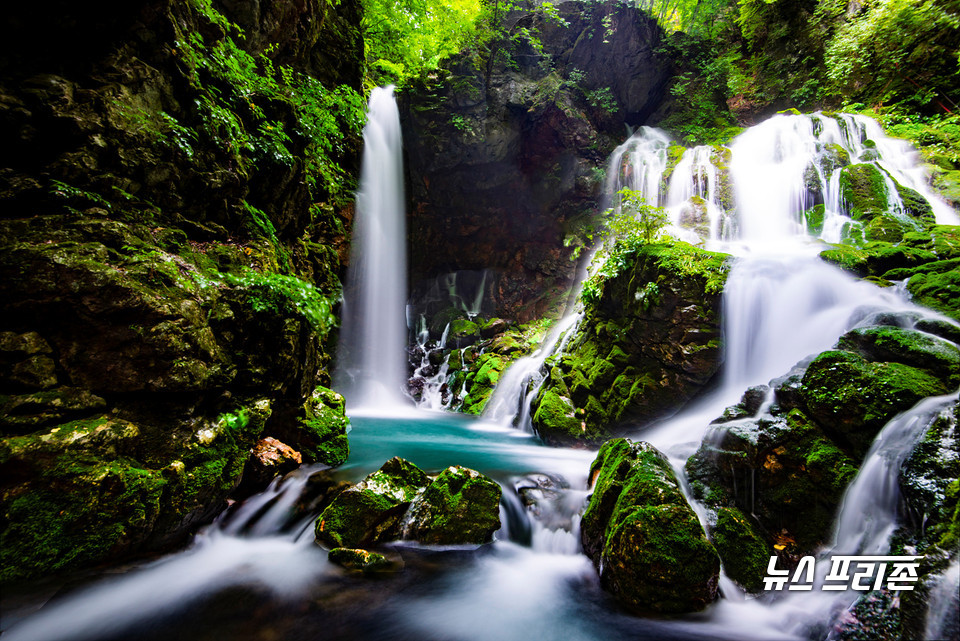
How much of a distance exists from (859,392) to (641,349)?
3912 mm

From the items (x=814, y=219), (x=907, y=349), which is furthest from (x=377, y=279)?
(x=907, y=349)

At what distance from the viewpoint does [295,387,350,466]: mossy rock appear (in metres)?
5.34

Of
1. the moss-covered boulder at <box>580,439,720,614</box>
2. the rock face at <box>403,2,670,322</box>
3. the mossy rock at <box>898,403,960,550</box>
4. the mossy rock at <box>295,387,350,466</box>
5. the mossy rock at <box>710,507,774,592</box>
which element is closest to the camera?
the mossy rock at <box>898,403,960,550</box>

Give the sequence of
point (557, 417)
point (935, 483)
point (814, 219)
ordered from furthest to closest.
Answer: point (814, 219), point (557, 417), point (935, 483)

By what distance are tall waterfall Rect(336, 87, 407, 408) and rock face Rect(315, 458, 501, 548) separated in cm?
922

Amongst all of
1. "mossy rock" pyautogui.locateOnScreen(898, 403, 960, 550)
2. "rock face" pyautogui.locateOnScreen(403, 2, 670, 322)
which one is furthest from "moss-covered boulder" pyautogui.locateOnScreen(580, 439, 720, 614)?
"rock face" pyautogui.locateOnScreen(403, 2, 670, 322)

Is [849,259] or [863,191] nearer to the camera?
[849,259]

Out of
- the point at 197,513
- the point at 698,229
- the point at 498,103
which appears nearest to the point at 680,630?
the point at 197,513

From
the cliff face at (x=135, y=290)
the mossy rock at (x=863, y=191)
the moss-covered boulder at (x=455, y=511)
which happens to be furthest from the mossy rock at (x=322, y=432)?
the mossy rock at (x=863, y=191)

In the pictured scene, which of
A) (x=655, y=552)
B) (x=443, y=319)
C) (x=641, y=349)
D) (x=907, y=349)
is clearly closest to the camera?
(x=655, y=552)

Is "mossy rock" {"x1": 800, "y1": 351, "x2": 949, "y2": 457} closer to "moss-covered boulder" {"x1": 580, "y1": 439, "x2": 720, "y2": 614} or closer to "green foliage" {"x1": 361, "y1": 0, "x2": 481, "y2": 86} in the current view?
"moss-covered boulder" {"x1": 580, "y1": 439, "x2": 720, "y2": 614}

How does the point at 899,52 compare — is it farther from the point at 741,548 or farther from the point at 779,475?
the point at 741,548

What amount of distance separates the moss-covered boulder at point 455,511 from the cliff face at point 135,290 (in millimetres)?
1899

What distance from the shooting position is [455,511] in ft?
13.0
